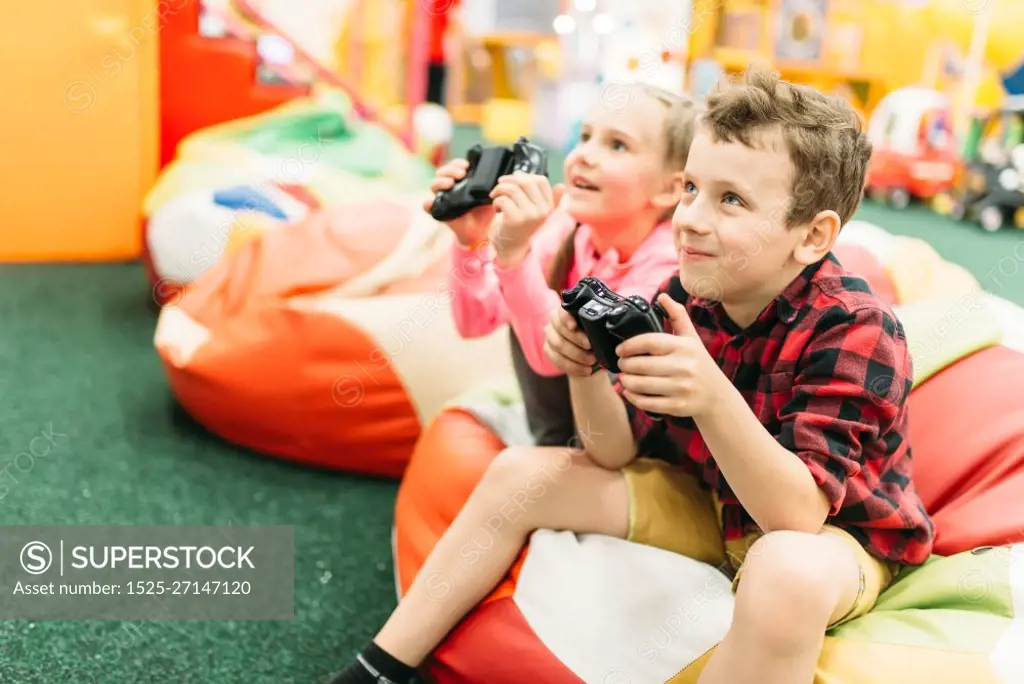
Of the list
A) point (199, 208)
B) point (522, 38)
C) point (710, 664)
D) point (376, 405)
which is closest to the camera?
point (710, 664)

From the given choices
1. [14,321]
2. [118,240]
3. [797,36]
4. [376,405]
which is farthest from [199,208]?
[797,36]

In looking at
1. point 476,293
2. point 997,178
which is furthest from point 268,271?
point 997,178

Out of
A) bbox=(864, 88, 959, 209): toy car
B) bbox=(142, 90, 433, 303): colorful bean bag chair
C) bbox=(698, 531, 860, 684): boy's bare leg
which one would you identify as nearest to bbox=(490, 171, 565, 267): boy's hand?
bbox=(698, 531, 860, 684): boy's bare leg

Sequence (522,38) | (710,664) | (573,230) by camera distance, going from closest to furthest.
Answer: (710,664), (573,230), (522,38)

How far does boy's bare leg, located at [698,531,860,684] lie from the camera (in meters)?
0.86

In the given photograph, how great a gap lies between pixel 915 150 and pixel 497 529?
4.45m

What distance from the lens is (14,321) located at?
247 cm

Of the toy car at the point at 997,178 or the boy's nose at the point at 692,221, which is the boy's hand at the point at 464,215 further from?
the toy car at the point at 997,178

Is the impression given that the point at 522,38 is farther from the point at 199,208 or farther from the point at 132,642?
the point at 132,642

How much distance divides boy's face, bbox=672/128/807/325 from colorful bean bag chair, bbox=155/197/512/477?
0.79 metres

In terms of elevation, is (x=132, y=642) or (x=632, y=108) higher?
(x=632, y=108)

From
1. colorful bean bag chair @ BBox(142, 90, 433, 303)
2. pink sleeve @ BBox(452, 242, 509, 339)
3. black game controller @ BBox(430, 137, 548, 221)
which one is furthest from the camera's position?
colorful bean bag chair @ BBox(142, 90, 433, 303)

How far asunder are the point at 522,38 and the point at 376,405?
5285 millimetres

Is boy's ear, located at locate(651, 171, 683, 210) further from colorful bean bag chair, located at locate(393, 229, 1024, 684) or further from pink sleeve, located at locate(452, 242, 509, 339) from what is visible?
colorful bean bag chair, located at locate(393, 229, 1024, 684)
